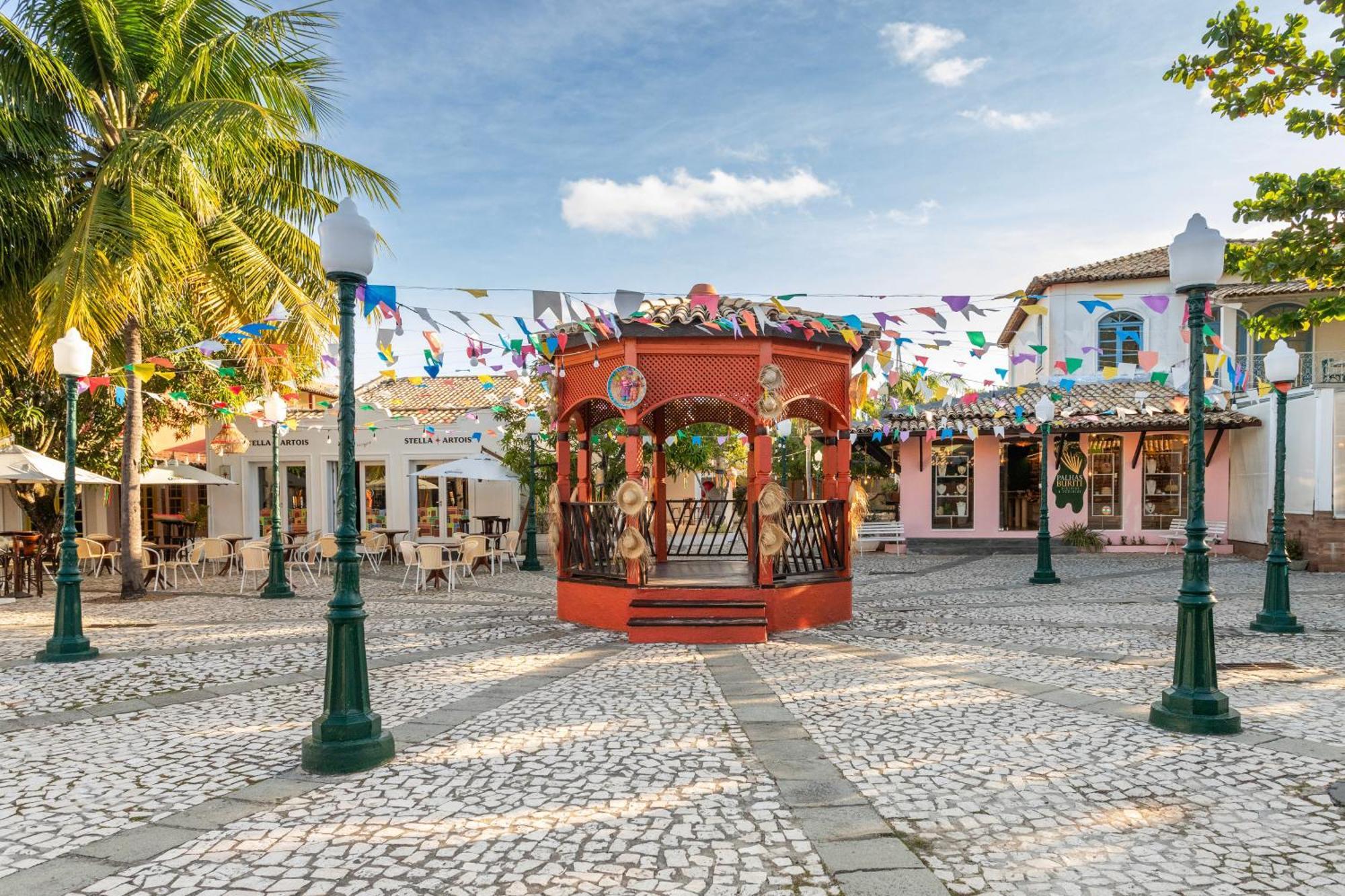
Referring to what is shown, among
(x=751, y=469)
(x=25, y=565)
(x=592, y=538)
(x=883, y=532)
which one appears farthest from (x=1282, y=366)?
(x=25, y=565)

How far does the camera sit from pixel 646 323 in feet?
27.3

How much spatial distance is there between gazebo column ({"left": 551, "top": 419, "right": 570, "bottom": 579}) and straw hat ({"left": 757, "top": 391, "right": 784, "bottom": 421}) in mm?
2472

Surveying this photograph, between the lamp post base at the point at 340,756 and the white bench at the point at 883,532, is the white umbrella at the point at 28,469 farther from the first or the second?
the white bench at the point at 883,532

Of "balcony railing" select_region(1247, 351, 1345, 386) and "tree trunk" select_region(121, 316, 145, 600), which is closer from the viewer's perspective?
"tree trunk" select_region(121, 316, 145, 600)

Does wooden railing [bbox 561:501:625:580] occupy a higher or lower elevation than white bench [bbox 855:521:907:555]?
higher

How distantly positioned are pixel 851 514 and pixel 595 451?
9172 mm

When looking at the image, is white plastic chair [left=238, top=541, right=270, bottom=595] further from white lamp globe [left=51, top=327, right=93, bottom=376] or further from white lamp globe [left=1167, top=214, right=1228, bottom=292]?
white lamp globe [left=1167, top=214, right=1228, bottom=292]

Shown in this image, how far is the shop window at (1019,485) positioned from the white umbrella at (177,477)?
1713 centimetres

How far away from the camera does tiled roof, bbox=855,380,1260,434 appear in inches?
644

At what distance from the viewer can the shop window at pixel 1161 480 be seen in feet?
57.0

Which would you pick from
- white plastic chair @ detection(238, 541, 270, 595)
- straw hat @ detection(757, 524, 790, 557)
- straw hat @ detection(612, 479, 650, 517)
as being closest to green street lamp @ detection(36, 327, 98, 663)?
white plastic chair @ detection(238, 541, 270, 595)

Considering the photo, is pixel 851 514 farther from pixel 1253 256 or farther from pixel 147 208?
pixel 147 208

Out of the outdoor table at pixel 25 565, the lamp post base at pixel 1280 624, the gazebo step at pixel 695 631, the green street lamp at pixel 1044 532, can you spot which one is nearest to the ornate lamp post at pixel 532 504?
the gazebo step at pixel 695 631

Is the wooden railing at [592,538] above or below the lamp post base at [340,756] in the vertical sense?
above
